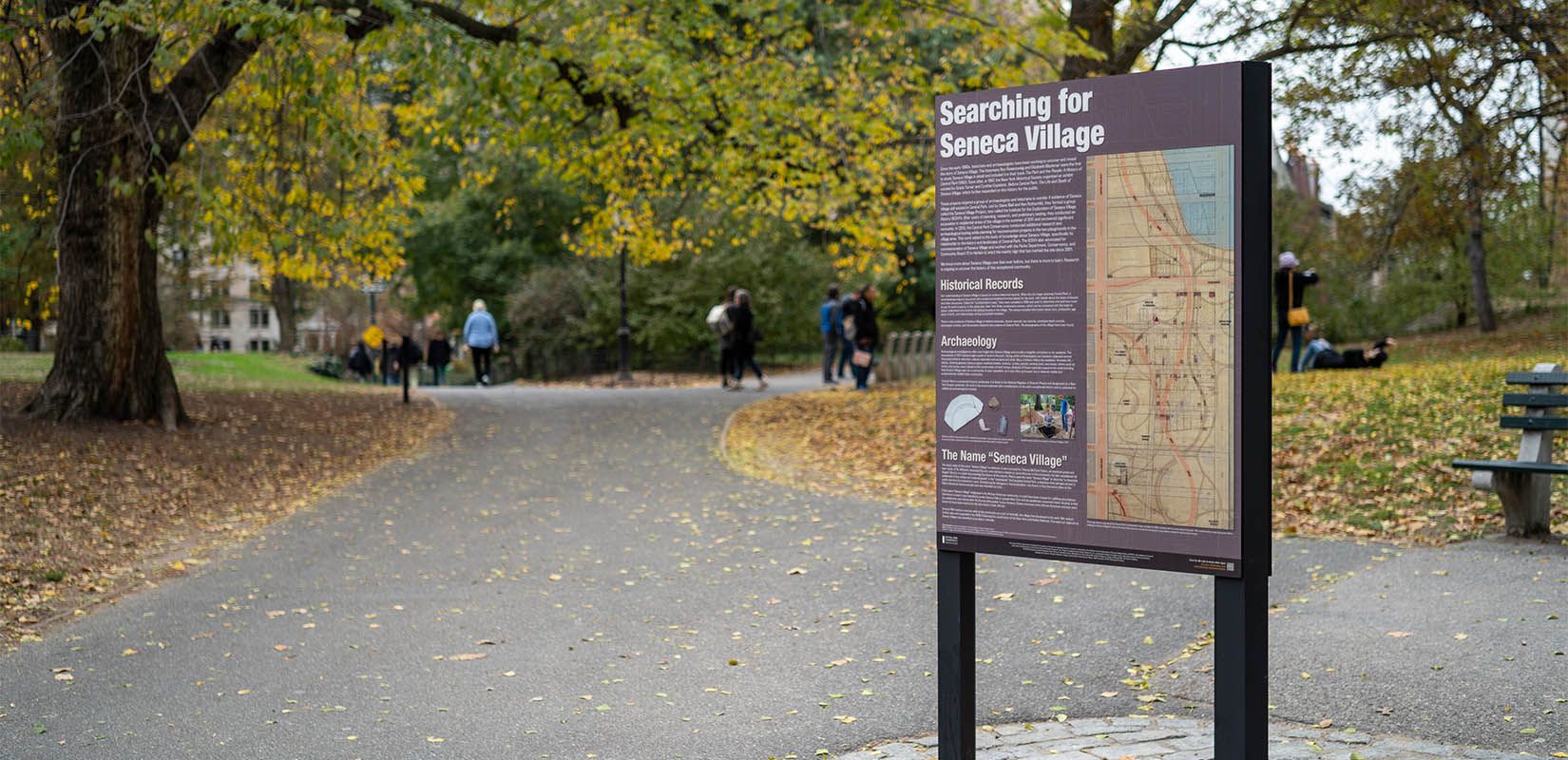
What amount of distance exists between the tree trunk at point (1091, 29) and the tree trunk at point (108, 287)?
9.68 metres

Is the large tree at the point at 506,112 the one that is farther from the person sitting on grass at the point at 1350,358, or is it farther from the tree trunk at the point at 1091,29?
the person sitting on grass at the point at 1350,358

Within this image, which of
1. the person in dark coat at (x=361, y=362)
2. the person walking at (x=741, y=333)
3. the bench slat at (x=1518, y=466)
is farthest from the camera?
the person in dark coat at (x=361, y=362)

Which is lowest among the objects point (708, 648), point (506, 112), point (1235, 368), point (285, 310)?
point (708, 648)

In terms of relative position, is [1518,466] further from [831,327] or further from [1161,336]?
[831,327]

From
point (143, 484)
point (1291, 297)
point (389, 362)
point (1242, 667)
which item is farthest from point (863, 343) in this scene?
point (389, 362)

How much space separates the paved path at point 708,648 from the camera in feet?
17.6

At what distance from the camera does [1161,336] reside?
13.3ft

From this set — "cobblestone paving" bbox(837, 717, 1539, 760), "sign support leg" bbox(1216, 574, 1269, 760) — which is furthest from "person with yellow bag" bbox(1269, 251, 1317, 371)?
"sign support leg" bbox(1216, 574, 1269, 760)

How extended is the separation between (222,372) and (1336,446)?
21.4 metres

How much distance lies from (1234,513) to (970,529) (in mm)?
853

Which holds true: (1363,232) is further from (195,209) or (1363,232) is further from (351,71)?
(195,209)

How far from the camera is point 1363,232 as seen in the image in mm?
27984

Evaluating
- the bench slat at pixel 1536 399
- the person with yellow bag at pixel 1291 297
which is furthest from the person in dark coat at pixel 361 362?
the bench slat at pixel 1536 399

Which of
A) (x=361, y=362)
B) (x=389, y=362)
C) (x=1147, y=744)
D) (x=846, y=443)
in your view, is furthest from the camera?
(x=389, y=362)
